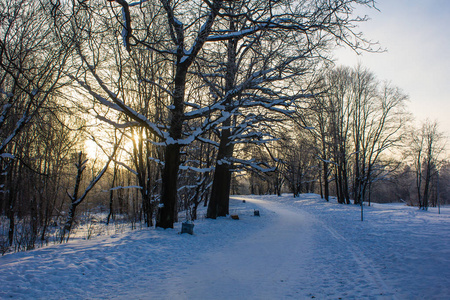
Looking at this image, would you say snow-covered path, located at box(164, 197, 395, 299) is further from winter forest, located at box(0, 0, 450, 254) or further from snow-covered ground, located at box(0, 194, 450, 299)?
winter forest, located at box(0, 0, 450, 254)

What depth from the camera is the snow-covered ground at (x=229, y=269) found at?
4008 millimetres

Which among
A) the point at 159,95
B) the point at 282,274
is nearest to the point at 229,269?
the point at 282,274

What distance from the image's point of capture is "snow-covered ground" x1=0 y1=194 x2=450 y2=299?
4.01 metres

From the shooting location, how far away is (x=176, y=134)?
919 cm

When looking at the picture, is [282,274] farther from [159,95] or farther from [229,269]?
[159,95]

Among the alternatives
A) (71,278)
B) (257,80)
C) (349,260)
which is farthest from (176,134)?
(349,260)

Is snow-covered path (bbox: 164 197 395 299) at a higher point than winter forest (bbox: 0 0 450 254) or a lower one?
lower

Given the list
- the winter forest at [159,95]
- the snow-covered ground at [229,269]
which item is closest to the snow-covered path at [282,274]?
the snow-covered ground at [229,269]

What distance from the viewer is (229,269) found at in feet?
17.8

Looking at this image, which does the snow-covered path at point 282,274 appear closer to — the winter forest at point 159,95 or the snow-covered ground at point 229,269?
the snow-covered ground at point 229,269

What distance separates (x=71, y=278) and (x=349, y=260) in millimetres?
5724

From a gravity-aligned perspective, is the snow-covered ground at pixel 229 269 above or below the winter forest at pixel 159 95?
below

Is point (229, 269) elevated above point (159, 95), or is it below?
below

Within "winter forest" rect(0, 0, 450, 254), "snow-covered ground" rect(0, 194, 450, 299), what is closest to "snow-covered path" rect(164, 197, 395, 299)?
"snow-covered ground" rect(0, 194, 450, 299)
